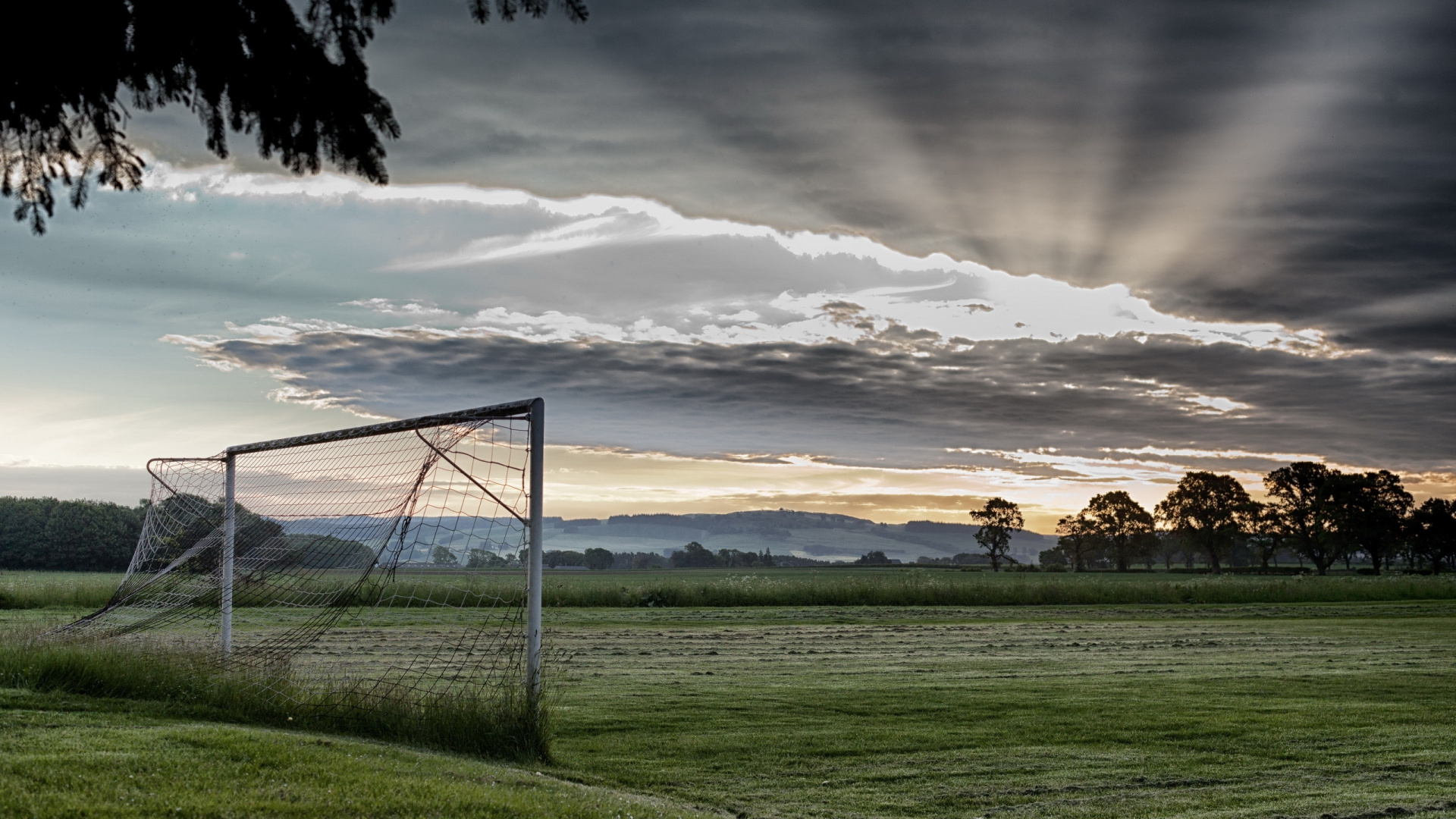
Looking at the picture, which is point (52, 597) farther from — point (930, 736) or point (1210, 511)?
point (1210, 511)

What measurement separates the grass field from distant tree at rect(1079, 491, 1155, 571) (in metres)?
88.7

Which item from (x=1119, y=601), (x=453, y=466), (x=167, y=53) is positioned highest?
(x=167, y=53)

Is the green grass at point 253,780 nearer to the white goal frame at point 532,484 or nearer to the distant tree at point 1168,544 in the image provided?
the white goal frame at point 532,484

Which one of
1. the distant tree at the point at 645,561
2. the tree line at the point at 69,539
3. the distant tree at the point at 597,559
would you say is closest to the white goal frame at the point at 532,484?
the tree line at the point at 69,539

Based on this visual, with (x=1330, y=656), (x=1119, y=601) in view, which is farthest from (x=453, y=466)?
(x=1119, y=601)

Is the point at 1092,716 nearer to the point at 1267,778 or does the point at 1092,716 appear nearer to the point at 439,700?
the point at 1267,778

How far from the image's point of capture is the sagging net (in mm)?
9594

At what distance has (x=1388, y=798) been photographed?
24.6ft

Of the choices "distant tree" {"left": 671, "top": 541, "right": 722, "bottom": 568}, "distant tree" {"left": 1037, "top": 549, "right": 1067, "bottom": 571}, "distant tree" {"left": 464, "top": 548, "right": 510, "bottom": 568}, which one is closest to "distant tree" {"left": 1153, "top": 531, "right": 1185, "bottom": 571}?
"distant tree" {"left": 1037, "top": 549, "right": 1067, "bottom": 571}

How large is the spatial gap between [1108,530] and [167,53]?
357 feet

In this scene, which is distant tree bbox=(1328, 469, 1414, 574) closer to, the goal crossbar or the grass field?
the grass field

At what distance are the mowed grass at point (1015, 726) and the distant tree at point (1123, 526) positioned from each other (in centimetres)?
8712

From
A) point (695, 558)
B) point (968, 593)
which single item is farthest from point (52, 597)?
point (695, 558)

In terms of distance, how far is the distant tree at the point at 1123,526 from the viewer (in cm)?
10356
